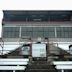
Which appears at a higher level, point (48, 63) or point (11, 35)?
point (11, 35)

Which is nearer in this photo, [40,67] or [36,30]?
[40,67]

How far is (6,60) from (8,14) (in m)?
14.3

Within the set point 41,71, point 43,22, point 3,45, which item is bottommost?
point 41,71

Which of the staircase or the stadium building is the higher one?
the stadium building

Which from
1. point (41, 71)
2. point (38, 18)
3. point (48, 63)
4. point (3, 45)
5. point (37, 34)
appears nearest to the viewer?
point (41, 71)

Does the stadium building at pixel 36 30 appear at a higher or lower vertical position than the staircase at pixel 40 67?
higher

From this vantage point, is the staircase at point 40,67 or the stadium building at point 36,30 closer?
the staircase at point 40,67

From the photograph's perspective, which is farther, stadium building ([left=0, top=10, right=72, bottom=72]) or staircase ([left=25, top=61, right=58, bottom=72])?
stadium building ([left=0, top=10, right=72, bottom=72])

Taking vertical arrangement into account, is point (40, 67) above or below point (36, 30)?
below

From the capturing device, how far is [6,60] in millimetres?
17469

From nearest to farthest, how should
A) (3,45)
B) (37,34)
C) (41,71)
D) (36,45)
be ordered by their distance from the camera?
1. (41,71)
2. (36,45)
3. (3,45)
4. (37,34)

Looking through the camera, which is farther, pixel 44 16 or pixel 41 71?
pixel 44 16

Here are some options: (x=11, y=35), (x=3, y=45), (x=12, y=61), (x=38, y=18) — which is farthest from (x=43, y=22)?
(x=12, y=61)

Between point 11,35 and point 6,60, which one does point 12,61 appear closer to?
point 6,60
